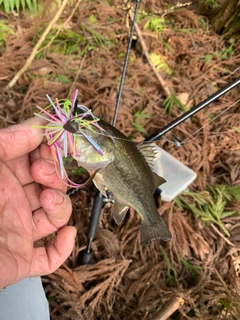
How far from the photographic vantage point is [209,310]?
2.77 metres

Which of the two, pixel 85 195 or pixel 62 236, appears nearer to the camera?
pixel 62 236

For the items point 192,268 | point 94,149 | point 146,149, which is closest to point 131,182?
point 146,149

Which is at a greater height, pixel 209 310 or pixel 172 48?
pixel 172 48

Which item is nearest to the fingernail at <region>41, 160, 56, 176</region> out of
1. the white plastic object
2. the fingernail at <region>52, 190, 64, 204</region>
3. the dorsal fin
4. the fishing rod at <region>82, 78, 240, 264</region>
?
the fingernail at <region>52, 190, 64, 204</region>

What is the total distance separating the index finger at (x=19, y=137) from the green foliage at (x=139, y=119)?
6.11ft

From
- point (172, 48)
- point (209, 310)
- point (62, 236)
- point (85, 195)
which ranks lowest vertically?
point (209, 310)

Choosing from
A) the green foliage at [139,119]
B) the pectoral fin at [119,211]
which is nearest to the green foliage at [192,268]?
the pectoral fin at [119,211]

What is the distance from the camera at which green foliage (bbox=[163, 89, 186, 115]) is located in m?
3.70

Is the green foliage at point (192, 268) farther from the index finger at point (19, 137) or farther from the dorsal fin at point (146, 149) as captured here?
the index finger at point (19, 137)

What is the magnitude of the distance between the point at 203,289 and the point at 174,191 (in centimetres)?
92

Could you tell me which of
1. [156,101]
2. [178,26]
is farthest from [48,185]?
[178,26]

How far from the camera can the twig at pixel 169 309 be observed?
2469mm

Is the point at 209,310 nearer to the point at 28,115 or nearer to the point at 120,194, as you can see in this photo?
the point at 120,194

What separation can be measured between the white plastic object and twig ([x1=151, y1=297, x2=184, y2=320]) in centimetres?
93
